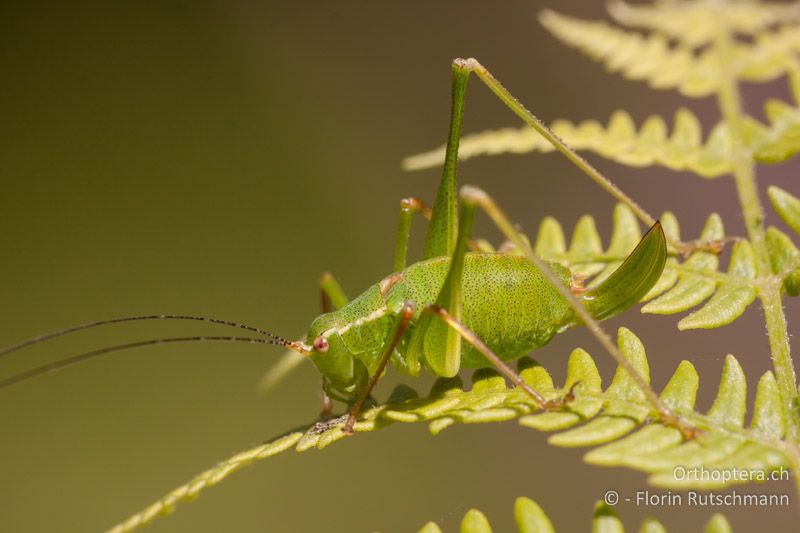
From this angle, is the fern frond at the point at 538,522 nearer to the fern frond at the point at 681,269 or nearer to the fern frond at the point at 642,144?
the fern frond at the point at 681,269

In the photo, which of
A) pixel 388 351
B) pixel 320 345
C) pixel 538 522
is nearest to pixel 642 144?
pixel 388 351

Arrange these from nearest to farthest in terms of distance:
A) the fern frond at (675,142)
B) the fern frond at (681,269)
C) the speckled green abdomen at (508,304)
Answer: the fern frond at (681,269) < the speckled green abdomen at (508,304) < the fern frond at (675,142)

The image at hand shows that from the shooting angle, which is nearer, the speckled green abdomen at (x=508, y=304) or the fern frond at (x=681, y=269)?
the fern frond at (x=681, y=269)

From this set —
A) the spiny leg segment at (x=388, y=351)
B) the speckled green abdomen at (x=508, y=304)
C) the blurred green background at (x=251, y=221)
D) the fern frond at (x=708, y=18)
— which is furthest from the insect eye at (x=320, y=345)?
the blurred green background at (x=251, y=221)

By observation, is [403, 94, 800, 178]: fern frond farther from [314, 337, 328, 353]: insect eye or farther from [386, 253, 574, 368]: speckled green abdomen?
[314, 337, 328, 353]: insect eye

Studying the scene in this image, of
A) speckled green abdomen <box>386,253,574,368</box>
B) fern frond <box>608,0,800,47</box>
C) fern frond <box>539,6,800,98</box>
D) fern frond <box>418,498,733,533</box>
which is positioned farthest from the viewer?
fern frond <box>608,0,800,47</box>

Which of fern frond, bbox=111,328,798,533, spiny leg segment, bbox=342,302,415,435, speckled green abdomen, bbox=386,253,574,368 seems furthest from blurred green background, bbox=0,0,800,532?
spiny leg segment, bbox=342,302,415,435

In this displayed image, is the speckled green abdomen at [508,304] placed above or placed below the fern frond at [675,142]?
below
